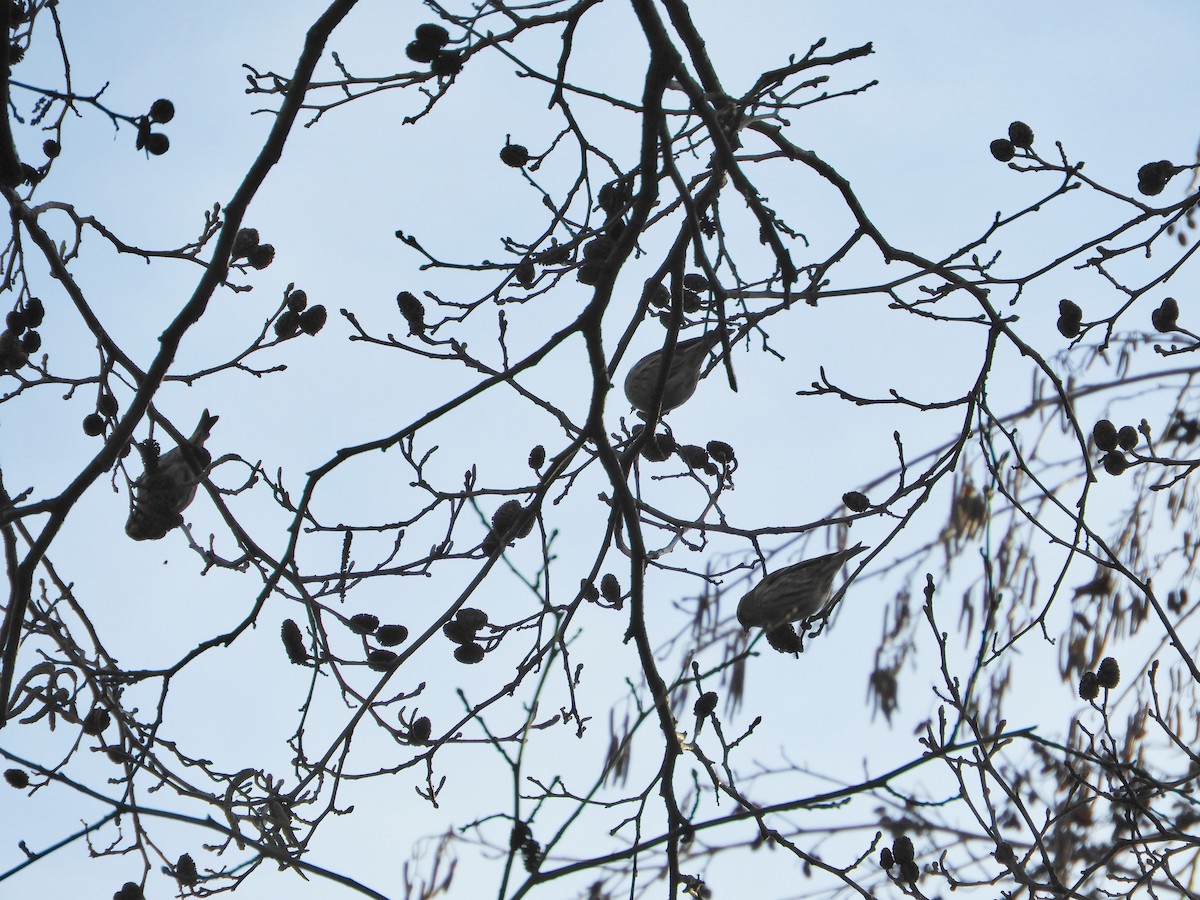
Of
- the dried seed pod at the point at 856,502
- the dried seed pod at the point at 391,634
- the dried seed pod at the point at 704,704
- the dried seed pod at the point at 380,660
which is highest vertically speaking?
the dried seed pod at the point at 856,502

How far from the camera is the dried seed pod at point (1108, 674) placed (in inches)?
118

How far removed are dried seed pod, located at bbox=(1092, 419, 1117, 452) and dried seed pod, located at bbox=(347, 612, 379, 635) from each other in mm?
1959

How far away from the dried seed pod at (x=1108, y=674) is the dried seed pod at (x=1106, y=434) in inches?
22.6

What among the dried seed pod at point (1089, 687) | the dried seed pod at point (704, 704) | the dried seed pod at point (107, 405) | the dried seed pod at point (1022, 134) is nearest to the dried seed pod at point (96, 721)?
the dried seed pod at point (107, 405)

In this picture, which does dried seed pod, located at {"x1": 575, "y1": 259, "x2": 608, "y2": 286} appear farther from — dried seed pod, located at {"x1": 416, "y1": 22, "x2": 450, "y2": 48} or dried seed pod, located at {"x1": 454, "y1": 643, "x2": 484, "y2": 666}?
dried seed pod, located at {"x1": 454, "y1": 643, "x2": 484, "y2": 666}

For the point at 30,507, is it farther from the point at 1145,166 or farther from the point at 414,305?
the point at 1145,166

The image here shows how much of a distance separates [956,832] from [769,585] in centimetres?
230

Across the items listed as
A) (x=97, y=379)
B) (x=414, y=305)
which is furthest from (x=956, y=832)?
(x=97, y=379)

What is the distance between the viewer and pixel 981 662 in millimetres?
2482

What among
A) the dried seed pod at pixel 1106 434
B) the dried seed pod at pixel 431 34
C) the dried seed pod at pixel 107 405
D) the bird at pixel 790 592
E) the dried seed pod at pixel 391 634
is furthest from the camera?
the dried seed pod at pixel 1106 434

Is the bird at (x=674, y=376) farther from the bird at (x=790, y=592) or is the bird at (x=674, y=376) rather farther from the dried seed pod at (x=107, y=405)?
the dried seed pod at (x=107, y=405)

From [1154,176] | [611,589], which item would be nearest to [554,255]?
[611,589]

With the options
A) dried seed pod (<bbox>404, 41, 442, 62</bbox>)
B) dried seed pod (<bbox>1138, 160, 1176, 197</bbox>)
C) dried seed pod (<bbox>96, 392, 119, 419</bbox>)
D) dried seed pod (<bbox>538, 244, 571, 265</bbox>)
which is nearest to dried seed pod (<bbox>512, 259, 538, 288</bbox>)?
dried seed pod (<bbox>538, 244, 571, 265</bbox>)

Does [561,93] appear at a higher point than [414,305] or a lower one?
higher
